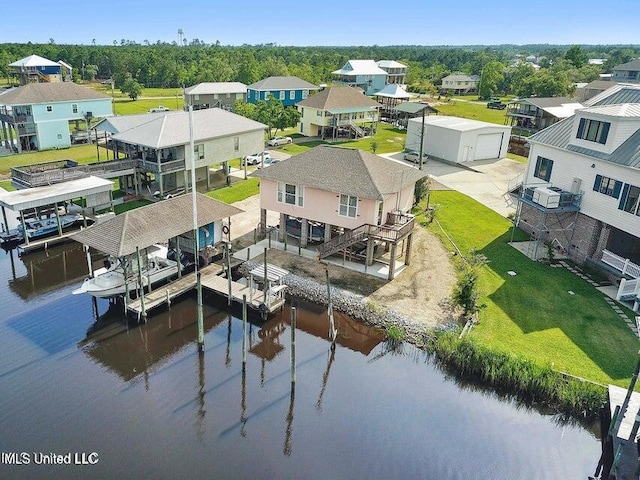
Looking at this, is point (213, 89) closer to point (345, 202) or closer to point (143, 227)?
point (345, 202)

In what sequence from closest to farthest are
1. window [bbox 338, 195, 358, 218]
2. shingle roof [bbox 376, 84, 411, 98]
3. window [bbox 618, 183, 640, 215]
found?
window [bbox 618, 183, 640, 215]
window [bbox 338, 195, 358, 218]
shingle roof [bbox 376, 84, 411, 98]

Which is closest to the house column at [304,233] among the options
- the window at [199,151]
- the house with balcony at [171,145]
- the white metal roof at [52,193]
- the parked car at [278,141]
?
the house with balcony at [171,145]

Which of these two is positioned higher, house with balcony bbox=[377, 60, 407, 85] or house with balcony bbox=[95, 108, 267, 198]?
house with balcony bbox=[377, 60, 407, 85]

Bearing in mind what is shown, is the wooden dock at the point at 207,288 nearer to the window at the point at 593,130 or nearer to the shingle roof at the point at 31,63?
the window at the point at 593,130

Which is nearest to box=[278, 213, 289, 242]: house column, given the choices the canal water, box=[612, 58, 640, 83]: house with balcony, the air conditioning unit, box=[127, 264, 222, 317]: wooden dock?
box=[127, 264, 222, 317]: wooden dock

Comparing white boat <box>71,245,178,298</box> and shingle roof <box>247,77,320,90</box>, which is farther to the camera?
shingle roof <box>247,77,320,90</box>

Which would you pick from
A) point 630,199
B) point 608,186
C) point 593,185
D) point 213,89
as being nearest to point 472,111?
point 213,89

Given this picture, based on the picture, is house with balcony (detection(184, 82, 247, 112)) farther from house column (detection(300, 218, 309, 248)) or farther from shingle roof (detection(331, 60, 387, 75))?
house column (detection(300, 218, 309, 248))
